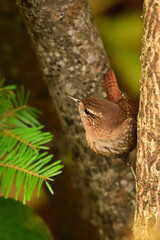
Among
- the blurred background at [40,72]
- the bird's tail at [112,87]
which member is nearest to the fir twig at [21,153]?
the bird's tail at [112,87]

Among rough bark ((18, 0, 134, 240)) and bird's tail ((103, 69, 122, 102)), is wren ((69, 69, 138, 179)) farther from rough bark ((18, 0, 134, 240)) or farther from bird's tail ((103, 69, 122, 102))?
rough bark ((18, 0, 134, 240))

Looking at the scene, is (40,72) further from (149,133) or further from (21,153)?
(149,133)

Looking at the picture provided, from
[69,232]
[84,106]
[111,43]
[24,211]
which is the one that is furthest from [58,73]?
[69,232]

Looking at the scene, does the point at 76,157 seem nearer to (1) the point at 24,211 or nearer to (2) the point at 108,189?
(2) the point at 108,189

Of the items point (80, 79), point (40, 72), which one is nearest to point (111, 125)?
point (80, 79)

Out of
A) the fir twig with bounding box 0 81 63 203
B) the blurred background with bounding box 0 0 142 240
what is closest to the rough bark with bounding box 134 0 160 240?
the fir twig with bounding box 0 81 63 203

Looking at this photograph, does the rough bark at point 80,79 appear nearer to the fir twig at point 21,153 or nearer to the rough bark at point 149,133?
the fir twig at point 21,153
